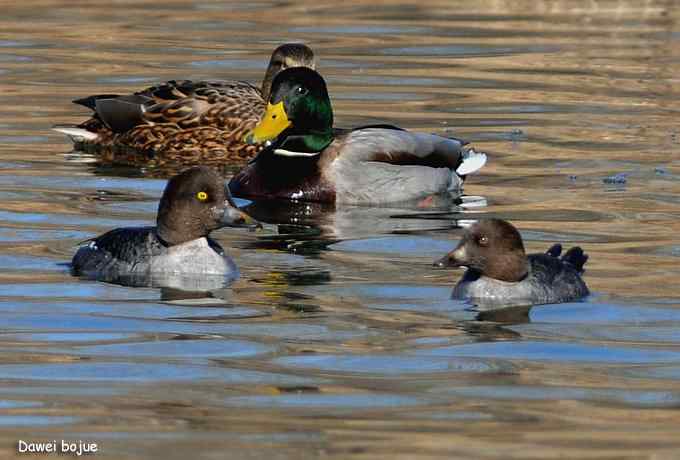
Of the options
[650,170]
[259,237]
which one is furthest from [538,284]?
[650,170]

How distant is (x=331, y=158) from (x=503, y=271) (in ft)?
15.9

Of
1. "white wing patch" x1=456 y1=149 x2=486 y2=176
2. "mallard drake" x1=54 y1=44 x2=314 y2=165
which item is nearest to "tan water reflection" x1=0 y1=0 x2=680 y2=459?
"white wing patch" x1=456 y1=149 x2=486 y2=176

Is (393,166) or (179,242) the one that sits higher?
(179,242)

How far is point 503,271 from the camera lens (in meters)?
10.9

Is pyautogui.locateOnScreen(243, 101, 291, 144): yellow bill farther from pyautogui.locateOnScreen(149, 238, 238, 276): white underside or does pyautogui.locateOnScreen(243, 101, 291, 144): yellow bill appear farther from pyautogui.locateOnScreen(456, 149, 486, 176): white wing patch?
pyautogui.locateOnScreen(149, 238, 238, 276): white underside

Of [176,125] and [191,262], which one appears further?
[176,125]

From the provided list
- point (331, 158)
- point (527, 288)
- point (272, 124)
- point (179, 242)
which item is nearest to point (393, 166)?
point (331, 158)

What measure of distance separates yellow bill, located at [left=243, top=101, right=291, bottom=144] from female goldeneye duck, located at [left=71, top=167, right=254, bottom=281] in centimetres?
402

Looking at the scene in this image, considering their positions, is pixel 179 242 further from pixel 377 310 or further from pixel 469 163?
pixel 469 163

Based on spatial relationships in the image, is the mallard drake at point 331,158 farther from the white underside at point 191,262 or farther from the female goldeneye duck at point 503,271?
the female goldeneye duck at point 503,271

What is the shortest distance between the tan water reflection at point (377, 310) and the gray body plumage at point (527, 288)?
16 centimetres

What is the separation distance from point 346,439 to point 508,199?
7375 mm

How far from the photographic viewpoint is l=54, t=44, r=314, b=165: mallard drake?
1719 cm

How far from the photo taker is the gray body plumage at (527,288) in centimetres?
1089
